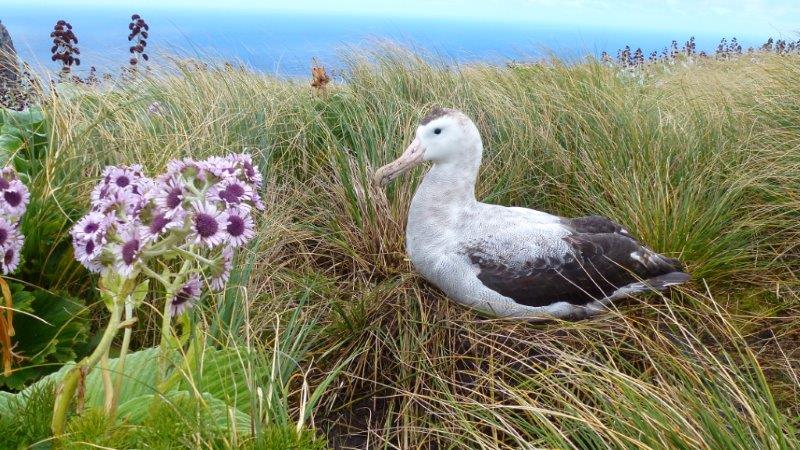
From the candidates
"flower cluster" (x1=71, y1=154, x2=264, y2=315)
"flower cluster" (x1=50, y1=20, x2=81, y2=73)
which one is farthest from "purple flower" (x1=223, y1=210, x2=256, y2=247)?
"flower cluster" (x1=50, y1=20, x2=81, y2=73)

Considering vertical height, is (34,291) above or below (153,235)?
below

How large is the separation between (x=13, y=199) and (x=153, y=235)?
22.6 inches

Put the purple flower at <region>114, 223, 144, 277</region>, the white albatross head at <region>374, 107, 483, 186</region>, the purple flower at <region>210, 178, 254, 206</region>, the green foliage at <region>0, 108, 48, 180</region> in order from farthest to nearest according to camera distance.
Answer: the white albatross head at <region>374, 107, 483, 186</region>, the green foliage at <region>0, 108, 48, 180</region>, the purple flower at <region>210, 178, 254, 206</region>, the purple flower at <region>114, 223, 144, 277</region>

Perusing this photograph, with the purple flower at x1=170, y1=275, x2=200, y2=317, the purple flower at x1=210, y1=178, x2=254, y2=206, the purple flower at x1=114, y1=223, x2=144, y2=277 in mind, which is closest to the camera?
the purple flower at x1=114, y1=223, x2=144, y2=277

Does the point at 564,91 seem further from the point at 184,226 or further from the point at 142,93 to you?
the point at 184,226

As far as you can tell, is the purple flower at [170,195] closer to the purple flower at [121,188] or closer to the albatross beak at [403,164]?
the purple flower at [121,188]

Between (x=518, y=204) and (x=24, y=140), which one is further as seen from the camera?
(x=518, y=204)

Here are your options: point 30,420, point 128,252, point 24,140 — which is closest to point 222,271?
point 128,252

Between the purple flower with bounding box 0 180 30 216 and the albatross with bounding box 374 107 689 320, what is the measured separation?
67.6 inches

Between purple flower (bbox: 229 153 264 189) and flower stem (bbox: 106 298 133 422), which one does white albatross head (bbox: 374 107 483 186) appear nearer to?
purple flower (bbox: 229 153 264 189)

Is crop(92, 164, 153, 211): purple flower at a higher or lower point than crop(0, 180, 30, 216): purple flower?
higher

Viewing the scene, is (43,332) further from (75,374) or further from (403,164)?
(403,164)

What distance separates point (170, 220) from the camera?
5.32 feet

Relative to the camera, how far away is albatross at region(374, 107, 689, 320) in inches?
127
